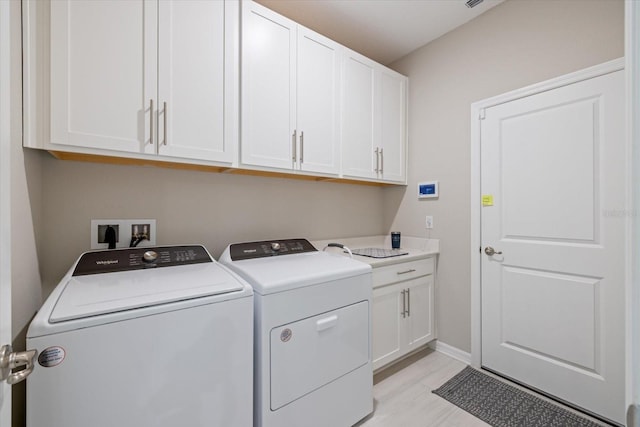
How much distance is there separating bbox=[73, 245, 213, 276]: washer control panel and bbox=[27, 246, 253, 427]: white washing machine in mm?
16

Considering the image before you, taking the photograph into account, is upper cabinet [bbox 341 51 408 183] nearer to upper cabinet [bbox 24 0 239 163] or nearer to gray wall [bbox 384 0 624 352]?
gray wall [bbox 384 0 624 352]

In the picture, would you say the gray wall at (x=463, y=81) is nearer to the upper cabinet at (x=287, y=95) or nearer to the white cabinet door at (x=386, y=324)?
the white cabinet door at (x=386, y=324)

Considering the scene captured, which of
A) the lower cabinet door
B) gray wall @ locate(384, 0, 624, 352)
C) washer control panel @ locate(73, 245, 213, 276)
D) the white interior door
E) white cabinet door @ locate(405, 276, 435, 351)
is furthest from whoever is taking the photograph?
white cabinet door @ locate(405, 276, 435, 351)

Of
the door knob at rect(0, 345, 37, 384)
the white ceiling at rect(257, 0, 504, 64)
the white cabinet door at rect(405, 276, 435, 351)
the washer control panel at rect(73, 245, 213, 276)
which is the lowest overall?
the white cabinet door at rect(405, 276, 435, 351)

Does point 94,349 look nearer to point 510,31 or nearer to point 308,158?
point 308,158

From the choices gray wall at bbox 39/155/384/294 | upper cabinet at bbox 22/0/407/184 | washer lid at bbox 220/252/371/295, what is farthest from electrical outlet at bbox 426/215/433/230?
washer lid at bbox 220/252/371/295

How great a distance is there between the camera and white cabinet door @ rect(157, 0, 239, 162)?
4.50 ft

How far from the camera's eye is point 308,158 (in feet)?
6.24

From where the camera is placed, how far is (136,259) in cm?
137

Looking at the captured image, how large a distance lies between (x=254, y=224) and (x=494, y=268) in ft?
5.96

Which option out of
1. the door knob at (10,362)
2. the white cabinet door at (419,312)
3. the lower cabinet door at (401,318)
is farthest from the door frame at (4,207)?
the white cabinet door at (419,312)

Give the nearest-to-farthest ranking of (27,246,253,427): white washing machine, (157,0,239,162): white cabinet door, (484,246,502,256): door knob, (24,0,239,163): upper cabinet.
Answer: (27,246,253,427): white washing machine, (24,0,239,163): upper cabinet, (157,0,239,162): white cabinet door, (484,246,502,256): door knob

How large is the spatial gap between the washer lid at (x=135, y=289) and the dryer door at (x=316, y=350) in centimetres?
36

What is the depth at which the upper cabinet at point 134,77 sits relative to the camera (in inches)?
44.5
